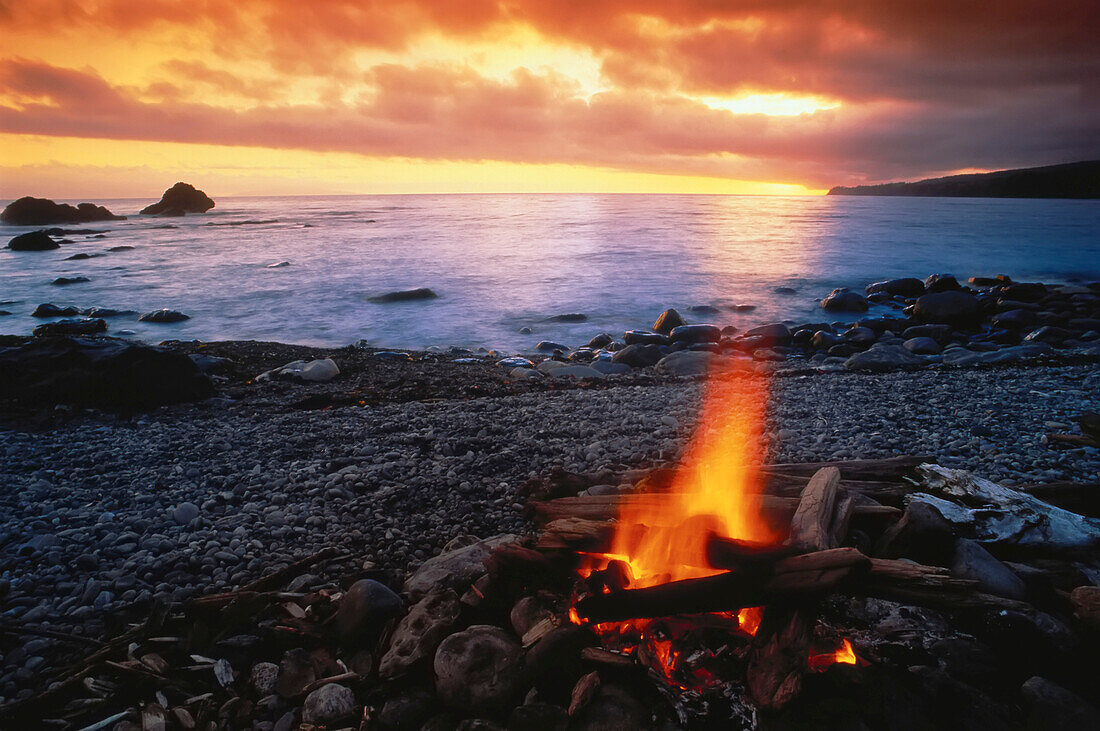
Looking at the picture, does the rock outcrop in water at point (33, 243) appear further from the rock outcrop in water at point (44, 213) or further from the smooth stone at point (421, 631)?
the smooth stone at point (421, 631)

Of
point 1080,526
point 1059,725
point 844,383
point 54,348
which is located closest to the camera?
point 1059,725

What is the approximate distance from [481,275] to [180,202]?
105374 mm

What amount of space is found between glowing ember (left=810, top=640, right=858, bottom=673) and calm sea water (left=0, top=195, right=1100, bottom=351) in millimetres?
17085

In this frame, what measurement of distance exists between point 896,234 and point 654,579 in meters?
73.9

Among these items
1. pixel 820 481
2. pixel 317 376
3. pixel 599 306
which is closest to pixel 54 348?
pixel 317 376

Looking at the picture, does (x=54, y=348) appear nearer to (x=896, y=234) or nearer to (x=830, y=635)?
(x=830, y=635)

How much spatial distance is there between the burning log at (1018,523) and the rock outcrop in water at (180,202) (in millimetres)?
131716

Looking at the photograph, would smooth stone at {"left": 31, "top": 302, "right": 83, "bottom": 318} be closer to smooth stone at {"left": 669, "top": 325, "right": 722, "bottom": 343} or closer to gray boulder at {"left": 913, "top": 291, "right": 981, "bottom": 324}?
smooth stone at {"left": 669, "top": 325, "right": 722, "bottom": 343}

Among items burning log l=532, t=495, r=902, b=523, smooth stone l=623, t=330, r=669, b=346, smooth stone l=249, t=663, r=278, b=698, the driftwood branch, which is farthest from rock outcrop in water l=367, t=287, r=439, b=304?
the driftwood branch

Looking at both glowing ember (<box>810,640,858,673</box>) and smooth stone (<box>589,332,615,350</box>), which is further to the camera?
smooth stone (<box>589,332,615,350</box>)

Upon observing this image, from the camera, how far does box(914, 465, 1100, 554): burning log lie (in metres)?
4.08

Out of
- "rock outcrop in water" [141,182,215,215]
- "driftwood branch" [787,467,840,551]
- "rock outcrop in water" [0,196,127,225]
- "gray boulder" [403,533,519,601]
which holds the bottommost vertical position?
"gray boulder" [403,533,519,601]

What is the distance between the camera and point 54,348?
995cm

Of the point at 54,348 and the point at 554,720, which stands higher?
the point at 54,348
